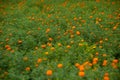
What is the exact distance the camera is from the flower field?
3.26m

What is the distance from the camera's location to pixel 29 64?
3.63m

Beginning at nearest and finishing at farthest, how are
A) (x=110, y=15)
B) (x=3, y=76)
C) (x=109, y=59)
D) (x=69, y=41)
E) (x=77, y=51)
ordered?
(x=3, y=76), (x=109, y=59), (x=77, y=51), (x=69, y=41), (x=110, y=15)

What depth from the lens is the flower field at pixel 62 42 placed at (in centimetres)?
326

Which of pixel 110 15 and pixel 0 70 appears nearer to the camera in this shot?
pixel 0 70

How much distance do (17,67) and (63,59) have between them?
864 mm

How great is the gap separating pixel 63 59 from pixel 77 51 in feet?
1.50

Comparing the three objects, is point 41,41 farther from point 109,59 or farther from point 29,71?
point 109,59

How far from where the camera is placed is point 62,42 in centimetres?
439

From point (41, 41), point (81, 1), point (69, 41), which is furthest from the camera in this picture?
point (81, 1)

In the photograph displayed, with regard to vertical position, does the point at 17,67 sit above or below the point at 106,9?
below

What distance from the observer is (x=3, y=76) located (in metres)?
3.32

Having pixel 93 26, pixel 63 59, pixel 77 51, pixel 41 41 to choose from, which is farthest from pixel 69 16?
pixel 63 59

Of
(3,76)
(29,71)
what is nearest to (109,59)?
(29,71)

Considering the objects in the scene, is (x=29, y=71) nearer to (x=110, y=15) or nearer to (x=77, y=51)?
(x=77, y=51)
